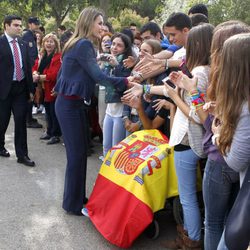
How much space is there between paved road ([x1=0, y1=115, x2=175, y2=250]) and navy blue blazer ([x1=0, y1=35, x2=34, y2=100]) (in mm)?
1063

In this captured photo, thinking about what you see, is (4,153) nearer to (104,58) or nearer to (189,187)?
(104,58)

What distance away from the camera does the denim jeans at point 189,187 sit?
117 inches

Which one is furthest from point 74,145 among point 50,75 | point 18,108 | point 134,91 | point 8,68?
point 50,75

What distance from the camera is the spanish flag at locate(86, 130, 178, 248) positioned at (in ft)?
10.3

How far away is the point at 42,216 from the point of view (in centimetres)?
392

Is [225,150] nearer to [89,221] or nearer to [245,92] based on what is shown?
[245,92]

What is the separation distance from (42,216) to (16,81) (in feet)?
7.71

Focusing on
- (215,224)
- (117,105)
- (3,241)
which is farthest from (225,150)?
(117,105)

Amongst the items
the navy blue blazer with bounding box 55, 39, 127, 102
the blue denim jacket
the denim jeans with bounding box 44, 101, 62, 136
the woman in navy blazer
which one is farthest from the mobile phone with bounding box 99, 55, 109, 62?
the denim jeans with bounding box 44, 101, 62, 136

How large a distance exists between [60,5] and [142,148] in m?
20.5

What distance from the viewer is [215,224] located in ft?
8.57

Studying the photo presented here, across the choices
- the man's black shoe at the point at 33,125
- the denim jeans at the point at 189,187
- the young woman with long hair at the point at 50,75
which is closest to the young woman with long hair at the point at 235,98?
the denim jeans at the point at 189,187

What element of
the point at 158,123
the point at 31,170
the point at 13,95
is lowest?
the point at 31,170

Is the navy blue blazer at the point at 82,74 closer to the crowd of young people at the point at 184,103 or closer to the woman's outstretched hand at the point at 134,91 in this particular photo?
the crowd of young people at the point at 184,103
